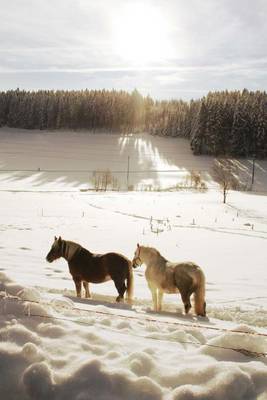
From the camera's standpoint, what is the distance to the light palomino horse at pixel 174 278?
8539 mm

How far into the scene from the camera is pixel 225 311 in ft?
30.5

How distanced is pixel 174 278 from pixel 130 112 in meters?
131

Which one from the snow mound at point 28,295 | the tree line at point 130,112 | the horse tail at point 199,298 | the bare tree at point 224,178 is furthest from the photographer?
the tree line at point 130,112

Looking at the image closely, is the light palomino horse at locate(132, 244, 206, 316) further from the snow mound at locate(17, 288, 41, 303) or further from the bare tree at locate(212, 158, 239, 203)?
the bare tree at locate(212, 158, 239, 203)

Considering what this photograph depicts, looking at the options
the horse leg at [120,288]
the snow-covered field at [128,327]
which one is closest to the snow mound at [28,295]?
the snow-covered field at [128,327]

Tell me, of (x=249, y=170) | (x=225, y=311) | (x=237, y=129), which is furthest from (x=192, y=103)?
(x=225, y=311)

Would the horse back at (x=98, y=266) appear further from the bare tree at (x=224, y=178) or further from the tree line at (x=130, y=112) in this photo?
the tree line at (x=130, y=112)

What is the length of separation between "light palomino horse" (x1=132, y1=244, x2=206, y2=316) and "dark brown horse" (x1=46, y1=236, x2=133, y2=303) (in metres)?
0.37

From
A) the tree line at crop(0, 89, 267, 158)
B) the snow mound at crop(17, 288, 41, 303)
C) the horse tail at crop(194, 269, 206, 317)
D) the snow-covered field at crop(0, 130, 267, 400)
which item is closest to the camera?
the snow-covered field at crop(0, 130, 267, 400)

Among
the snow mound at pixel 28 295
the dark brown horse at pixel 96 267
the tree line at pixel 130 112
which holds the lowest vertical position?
the dark brown horse at pixel 96 267

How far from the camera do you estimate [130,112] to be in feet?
448

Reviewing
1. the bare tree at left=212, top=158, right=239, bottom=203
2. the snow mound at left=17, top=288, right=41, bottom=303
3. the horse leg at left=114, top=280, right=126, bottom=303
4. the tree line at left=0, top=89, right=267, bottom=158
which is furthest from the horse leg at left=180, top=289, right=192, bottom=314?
the tree line at left=0, top=89, right=267, bottom=158

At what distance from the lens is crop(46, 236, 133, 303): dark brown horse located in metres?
9.47

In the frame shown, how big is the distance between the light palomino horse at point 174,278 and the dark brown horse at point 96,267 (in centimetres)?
37
